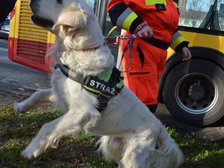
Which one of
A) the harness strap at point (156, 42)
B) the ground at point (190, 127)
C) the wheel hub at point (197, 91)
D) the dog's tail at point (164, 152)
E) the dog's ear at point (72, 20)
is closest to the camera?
the dog's ear at point (72, 20)

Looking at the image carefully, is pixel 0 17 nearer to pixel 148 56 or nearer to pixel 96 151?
pixel 148 56

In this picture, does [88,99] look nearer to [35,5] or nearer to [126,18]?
[35,5]

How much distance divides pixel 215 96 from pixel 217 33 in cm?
93

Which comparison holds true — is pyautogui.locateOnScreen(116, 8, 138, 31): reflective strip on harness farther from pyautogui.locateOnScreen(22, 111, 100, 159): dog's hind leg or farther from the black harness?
pyautogui.locateOnScreen(22, 111, 100, 159): dog's hind leg

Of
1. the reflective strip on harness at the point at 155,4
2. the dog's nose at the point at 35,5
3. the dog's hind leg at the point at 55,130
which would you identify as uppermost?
the reflective strip on harness at the point at 155,4

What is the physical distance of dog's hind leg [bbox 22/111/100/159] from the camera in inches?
129

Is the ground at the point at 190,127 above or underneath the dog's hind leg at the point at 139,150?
underneath

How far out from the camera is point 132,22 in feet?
12.6

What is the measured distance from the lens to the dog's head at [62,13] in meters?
3.20

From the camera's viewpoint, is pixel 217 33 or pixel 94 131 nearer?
pixel 94 131

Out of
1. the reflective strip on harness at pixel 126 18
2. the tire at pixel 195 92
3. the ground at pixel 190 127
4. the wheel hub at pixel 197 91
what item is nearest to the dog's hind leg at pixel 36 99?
the reflective strip on harness at pixel 126 18

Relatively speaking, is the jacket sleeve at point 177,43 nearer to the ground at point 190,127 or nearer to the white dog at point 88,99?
the white dog at point 88,99

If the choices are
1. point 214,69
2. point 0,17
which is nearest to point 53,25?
point 0,17

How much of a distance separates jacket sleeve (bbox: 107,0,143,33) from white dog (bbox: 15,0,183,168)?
1.61 ft
